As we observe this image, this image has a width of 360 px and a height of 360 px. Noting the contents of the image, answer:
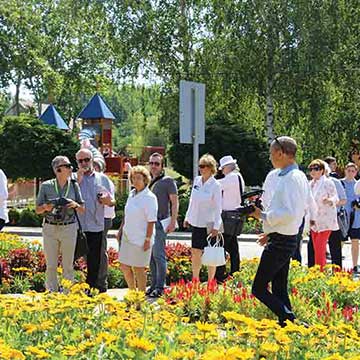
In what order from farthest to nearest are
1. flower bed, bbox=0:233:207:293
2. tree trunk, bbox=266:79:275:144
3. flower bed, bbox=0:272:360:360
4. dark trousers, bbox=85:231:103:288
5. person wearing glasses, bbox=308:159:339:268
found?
tree trunk, bbox=266:79:275:144 → person wearing glasses, bbox=308:159:339:268 → flower bed, bbox=0:233:207:293 → dark trousers, bbox=85:231:103:288 → flower bed, bbox=0:272:360:360

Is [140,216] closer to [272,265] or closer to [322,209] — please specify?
[272,265]

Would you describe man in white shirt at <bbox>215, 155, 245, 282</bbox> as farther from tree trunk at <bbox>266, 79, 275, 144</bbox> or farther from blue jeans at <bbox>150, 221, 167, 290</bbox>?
tree trunk at <bbox>266, 79, 275, 144</bbox>

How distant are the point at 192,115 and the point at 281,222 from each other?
601 centimetres

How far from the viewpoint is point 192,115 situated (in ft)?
39.8

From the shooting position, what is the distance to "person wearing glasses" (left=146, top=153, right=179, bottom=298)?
Result: 30.9 feet

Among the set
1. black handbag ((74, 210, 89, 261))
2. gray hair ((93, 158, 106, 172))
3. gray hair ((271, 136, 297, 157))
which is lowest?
black handbag ((74, 210, 89, 261))

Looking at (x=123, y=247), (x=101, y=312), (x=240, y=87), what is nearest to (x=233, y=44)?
(x=240, y=87)

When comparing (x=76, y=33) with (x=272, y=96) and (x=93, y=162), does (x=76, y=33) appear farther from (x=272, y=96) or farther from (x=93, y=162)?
(x=93, y=162)

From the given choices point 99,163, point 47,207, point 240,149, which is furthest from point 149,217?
point 240,149

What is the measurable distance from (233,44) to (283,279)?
64.2ft

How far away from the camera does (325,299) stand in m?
7.36

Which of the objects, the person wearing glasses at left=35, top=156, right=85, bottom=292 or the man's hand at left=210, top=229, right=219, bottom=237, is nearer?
the person wearing glasses at left=35, top=156, right=85, bottom=292

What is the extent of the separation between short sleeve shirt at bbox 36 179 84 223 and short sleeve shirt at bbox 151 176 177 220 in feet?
4.47

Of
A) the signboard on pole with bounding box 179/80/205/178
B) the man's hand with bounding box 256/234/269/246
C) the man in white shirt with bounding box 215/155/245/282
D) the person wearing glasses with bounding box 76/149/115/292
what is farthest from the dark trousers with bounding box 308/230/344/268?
the man's hand with bounding box 256/234/269/246
